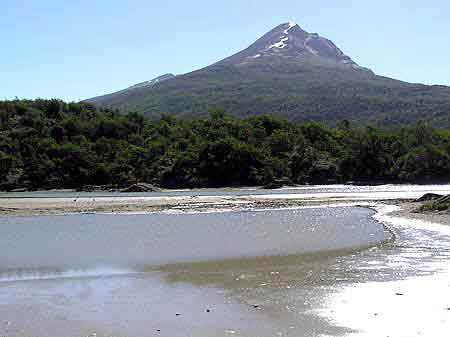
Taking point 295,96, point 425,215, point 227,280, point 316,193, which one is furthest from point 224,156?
point 295,96

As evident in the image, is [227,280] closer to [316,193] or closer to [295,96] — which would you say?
[316,193]

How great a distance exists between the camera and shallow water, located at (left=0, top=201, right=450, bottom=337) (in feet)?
31.2

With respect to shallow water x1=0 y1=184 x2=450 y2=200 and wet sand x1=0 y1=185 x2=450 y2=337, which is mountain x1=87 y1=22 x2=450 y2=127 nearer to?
shallow water x1=0 y1=184 x2=450 y2=200

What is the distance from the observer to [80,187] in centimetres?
6184

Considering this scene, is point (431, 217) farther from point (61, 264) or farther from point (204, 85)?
point (204, 85)

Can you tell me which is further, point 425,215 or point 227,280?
point 425,215

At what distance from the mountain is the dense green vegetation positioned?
55.3 m

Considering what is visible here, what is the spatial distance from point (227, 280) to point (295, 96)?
450ft

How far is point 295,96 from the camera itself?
147625 millimetres

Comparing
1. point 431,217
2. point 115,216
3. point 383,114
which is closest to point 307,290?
point 431,217

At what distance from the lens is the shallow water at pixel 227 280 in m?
9.50

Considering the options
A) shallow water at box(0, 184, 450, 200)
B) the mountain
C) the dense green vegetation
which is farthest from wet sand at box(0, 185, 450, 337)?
the mountain

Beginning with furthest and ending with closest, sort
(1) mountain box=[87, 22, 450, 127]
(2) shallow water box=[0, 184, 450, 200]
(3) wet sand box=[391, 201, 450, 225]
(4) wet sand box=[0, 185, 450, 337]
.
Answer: (1) mountain box=[87, 22, 450, 127] → (2) shallow water box=[0, 184, 450, 200] → (3) wet sand box=[391, 201, 450, 225] → (4) wet sand box=[0, 185, 450, 337]

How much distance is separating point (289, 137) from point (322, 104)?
72.1 m
